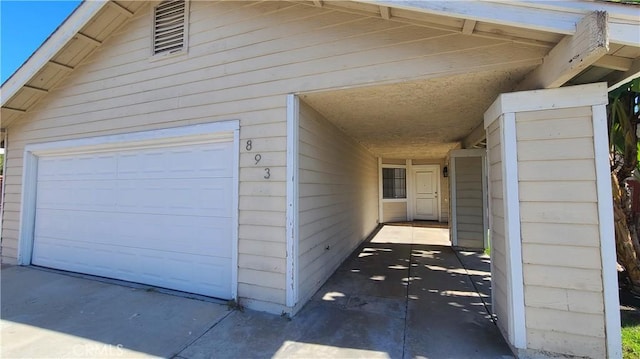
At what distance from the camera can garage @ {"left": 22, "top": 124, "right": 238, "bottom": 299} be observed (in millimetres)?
3820

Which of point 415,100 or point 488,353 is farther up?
point 415,100

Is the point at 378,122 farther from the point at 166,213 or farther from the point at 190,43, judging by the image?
the point at 166,213

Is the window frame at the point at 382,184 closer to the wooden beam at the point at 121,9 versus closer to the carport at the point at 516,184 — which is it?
the carport at the point at 516,184

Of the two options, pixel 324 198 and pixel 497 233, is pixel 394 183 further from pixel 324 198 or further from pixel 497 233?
pixel 497 233

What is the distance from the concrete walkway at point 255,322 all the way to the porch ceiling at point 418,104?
240cm

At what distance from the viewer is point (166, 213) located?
4184mm

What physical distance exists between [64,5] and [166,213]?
5.43 meters

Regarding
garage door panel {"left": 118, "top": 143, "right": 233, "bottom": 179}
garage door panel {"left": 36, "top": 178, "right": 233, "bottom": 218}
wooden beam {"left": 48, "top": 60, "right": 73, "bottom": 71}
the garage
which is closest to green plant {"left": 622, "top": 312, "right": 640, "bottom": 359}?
the garage

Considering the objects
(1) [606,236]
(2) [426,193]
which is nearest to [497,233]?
(1) [606,236]

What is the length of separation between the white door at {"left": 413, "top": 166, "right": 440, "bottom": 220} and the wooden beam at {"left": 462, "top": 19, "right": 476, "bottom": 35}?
8.93 meters

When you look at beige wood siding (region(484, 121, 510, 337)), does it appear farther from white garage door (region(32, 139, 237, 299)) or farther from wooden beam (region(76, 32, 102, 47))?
wooden beam (region(76, 32, 102, 47))

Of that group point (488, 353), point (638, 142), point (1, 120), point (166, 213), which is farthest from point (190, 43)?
point (638, 142)

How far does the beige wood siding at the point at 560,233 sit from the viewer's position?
2322mm

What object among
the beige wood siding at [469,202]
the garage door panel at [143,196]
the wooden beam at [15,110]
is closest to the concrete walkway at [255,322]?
the garage door panel at [143,196]
